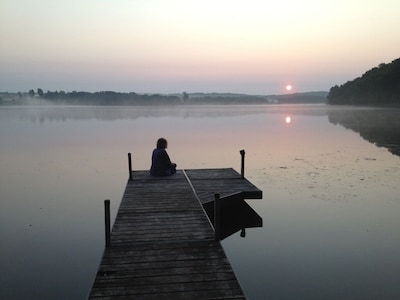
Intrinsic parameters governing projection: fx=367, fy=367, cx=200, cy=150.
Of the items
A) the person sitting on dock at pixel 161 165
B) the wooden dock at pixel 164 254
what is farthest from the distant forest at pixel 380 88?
the wooden dock at pixel 164 254

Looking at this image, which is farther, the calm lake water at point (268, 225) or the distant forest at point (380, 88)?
the distant forest at point (380, 88)

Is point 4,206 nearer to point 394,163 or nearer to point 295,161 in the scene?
point 295,161

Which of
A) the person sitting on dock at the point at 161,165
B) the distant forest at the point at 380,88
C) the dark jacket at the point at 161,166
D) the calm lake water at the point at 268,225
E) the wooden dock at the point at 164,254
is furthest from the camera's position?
the distant forest at the point at 380,88

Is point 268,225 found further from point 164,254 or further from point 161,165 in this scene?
point 164,254

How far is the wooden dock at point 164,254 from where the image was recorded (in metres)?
6.15

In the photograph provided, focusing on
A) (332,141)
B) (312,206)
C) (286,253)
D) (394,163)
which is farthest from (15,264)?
(332,141)

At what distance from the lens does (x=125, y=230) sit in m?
9.23

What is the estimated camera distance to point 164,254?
25.1 ft

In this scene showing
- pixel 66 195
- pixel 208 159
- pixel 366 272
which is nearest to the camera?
pixel 366 272

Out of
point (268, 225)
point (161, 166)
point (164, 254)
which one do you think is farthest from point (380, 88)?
point (164, 254)

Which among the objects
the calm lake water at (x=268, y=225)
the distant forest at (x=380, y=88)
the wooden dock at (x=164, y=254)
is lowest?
the calm lake water at (x=268, y=225)

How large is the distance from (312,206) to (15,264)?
10173 millimetres

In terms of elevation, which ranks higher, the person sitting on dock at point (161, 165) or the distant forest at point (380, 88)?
the distant forest at point (380, 88)

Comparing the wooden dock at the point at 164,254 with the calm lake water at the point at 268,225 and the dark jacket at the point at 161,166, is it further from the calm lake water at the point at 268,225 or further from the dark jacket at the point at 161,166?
the dark jacket at the point at 161,166
